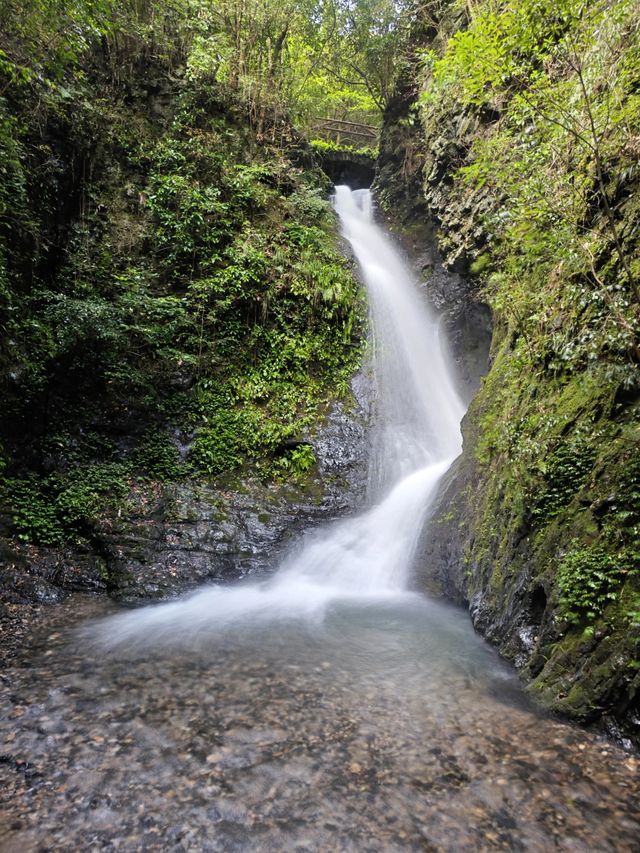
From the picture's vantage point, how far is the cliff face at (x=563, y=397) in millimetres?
3914

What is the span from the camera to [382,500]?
32.3 ft

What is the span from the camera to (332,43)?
61.8ft

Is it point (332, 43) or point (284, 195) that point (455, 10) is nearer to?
point (284, 195)

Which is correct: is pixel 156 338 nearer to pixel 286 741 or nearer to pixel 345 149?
pixel 286 741

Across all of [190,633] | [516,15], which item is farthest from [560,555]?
[516,15]

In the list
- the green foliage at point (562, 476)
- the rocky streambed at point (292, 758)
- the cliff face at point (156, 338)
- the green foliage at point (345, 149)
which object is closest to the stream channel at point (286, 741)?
the rocky streambed at point (292, 758)

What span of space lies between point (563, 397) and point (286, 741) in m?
4.52

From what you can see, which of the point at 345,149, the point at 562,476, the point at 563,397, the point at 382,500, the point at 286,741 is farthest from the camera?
the point at 345,149

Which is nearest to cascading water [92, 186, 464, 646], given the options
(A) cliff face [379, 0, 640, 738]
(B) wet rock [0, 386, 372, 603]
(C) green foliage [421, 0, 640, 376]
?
(B) wet rock [0, 386, 372, 603]

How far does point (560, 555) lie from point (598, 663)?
104cm

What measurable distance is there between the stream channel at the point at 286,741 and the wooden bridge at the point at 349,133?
76.1 ft

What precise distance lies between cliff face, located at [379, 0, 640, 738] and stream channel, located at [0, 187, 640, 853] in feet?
1.79

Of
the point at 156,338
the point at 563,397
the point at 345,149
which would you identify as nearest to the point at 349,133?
the point at 345,149

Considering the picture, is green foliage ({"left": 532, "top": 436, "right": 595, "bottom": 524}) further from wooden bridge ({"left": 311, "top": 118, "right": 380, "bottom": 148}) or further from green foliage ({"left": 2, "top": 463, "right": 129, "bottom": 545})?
wooden bridge ({"left": 311, "top": 118, "right": 380, "bottom": 148})
